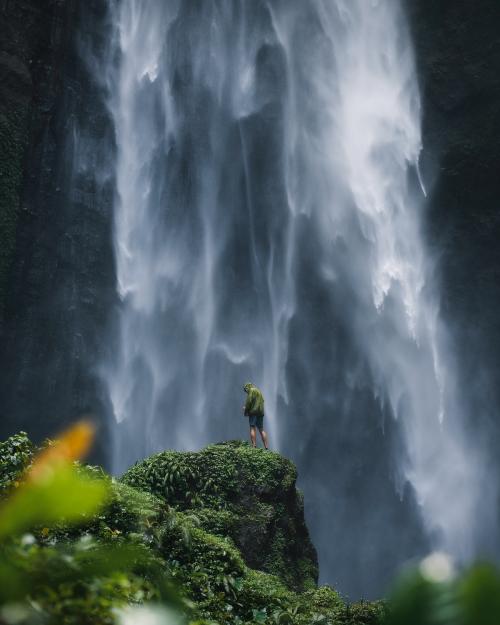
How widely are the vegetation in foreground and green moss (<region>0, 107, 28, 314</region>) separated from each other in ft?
40.3

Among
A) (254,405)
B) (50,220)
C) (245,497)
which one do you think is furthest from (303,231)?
(245,497)

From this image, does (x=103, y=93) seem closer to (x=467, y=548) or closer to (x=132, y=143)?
(x=132, y=143)

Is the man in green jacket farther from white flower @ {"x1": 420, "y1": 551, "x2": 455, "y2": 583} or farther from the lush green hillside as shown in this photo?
white flower @ {"x1": 420, "y1": 551, "x2": 455, "y2": 583}

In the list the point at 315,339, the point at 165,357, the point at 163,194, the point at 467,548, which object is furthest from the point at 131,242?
the point at 467,548

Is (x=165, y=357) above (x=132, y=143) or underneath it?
underneath

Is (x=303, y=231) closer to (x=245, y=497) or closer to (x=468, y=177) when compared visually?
(x=468, y=177)

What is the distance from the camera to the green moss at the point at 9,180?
19016mm

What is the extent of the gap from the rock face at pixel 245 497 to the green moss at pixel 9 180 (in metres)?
12.3

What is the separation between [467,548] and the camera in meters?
24.2

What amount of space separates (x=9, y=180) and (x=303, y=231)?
1181cm

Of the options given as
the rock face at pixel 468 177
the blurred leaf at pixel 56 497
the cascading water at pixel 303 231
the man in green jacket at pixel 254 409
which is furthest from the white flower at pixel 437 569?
the rock face at pixel 468 177

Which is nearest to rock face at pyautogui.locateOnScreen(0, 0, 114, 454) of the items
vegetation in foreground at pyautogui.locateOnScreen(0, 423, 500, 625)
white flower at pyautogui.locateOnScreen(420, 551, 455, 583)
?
vegetation in foreground at pyautogui.locateOnScreen(0, 423, 500, 625)

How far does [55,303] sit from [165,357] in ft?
14.9

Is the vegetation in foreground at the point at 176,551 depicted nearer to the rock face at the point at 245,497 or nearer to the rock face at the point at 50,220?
the rock face at the point at 245,497
